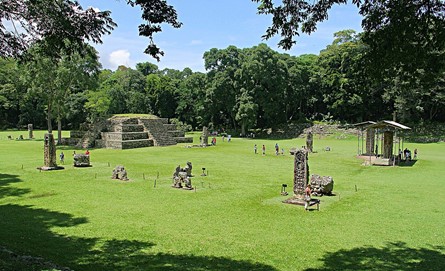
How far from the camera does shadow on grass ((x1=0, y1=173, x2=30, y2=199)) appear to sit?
51.9 feet

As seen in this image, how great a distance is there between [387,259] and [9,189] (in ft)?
52.8

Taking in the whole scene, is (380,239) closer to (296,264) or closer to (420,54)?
(296,264)

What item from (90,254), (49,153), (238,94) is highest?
(238,94)

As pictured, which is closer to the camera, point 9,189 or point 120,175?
point 9,189

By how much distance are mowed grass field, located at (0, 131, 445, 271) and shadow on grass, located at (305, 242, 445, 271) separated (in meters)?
0.02

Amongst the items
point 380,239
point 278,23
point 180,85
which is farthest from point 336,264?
point 180,85

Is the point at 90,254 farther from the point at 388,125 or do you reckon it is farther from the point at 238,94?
the point at 238,94

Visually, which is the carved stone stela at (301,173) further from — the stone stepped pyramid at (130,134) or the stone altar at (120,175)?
the stone stepped pyramid at (130,134)

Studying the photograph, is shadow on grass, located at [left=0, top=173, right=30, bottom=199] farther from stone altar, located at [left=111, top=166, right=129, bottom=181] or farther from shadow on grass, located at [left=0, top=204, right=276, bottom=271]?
shadow on grass, located at [left=0, top=204, right=276, bottom=271]

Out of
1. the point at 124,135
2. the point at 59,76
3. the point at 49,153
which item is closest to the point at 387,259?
the point at 49,153

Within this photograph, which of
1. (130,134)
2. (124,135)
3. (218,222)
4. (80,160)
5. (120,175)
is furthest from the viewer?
(130,134)

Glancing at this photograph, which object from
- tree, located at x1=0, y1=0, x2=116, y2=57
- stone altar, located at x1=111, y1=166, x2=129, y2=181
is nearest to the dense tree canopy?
tree, located at x1=0, y1=0, x2=116, y2=57

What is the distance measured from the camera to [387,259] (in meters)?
8.88

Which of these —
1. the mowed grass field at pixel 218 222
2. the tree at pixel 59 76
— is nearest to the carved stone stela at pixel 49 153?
the mowed grass field at pixel 218 222
